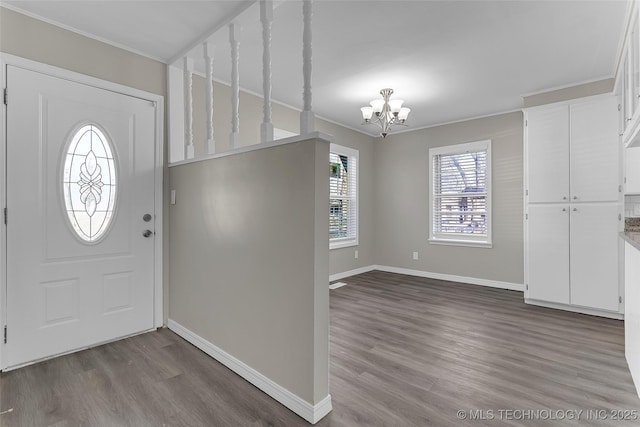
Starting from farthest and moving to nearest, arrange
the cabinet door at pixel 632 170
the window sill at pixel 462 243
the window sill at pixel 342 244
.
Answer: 1. the window sill at pixel 342 244
2. the window sill at pixel 462 243
3. the cabinet door at pixel 632 170

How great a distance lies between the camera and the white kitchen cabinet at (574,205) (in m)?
3.18

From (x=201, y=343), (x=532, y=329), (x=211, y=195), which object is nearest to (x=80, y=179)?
(x=211, y=195)

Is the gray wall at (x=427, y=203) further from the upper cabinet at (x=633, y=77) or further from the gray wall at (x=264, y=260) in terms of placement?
the gray wall at (x=264, y=260)

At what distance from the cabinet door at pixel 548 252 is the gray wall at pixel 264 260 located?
3.12 m

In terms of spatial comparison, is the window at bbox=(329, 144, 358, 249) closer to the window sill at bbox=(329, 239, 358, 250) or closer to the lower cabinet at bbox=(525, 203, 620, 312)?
the window sill at bbox=(329, 239, 358, 250)

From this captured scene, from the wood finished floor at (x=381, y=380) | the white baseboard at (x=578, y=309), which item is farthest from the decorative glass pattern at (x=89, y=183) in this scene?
the white baseboard at (x=578, y=309)

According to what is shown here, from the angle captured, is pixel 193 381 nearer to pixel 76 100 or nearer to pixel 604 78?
pixel 76 100

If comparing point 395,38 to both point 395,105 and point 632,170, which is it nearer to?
point 395,105

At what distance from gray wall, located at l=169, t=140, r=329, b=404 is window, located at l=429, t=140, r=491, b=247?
3729 mm

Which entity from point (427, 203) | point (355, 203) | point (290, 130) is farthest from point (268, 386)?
point (427, 203)

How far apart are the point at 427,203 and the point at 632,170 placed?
2453mm

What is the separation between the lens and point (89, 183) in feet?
8.18

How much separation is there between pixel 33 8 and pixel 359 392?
338cm

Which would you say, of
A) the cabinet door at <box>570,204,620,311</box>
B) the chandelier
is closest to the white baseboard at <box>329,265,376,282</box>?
the chandelier
